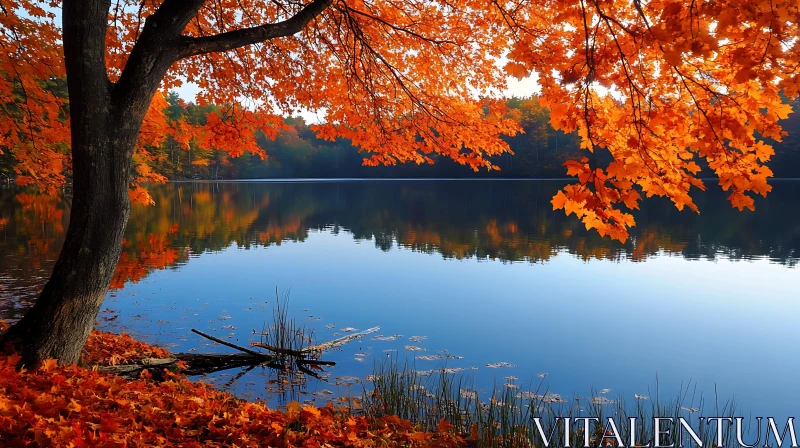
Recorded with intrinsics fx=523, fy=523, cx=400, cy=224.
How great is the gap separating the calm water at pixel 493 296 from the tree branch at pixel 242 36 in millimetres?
4221

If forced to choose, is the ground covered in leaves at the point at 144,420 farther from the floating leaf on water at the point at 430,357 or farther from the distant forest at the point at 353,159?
the distant forest at the point at 353,159

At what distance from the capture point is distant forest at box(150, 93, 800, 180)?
245 ft

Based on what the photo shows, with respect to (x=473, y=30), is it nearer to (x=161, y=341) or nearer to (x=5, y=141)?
(x=161, y=341)

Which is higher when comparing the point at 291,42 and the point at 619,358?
the point at 291,42

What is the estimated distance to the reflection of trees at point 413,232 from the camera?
1727 cm

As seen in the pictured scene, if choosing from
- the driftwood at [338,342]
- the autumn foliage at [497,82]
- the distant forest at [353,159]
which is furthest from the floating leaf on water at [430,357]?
the distant forest at [353,159]

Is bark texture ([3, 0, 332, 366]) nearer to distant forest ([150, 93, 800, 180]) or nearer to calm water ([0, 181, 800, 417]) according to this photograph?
calm water ([0, 181, 800, 417])

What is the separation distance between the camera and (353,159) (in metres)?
111

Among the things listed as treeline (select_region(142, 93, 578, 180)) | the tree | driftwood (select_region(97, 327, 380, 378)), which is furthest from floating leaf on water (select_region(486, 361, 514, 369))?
treeline (select_region(142, 93, 578, 180))

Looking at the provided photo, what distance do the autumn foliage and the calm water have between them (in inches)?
123

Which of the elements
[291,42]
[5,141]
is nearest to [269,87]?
[291,42]

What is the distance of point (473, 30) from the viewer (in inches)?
329

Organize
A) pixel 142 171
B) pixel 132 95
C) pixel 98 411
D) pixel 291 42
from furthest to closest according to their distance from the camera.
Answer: pixel 142 171 < pixel 291 42 < pixel 132 95 < pixel 98 411

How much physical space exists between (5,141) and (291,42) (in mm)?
5316
